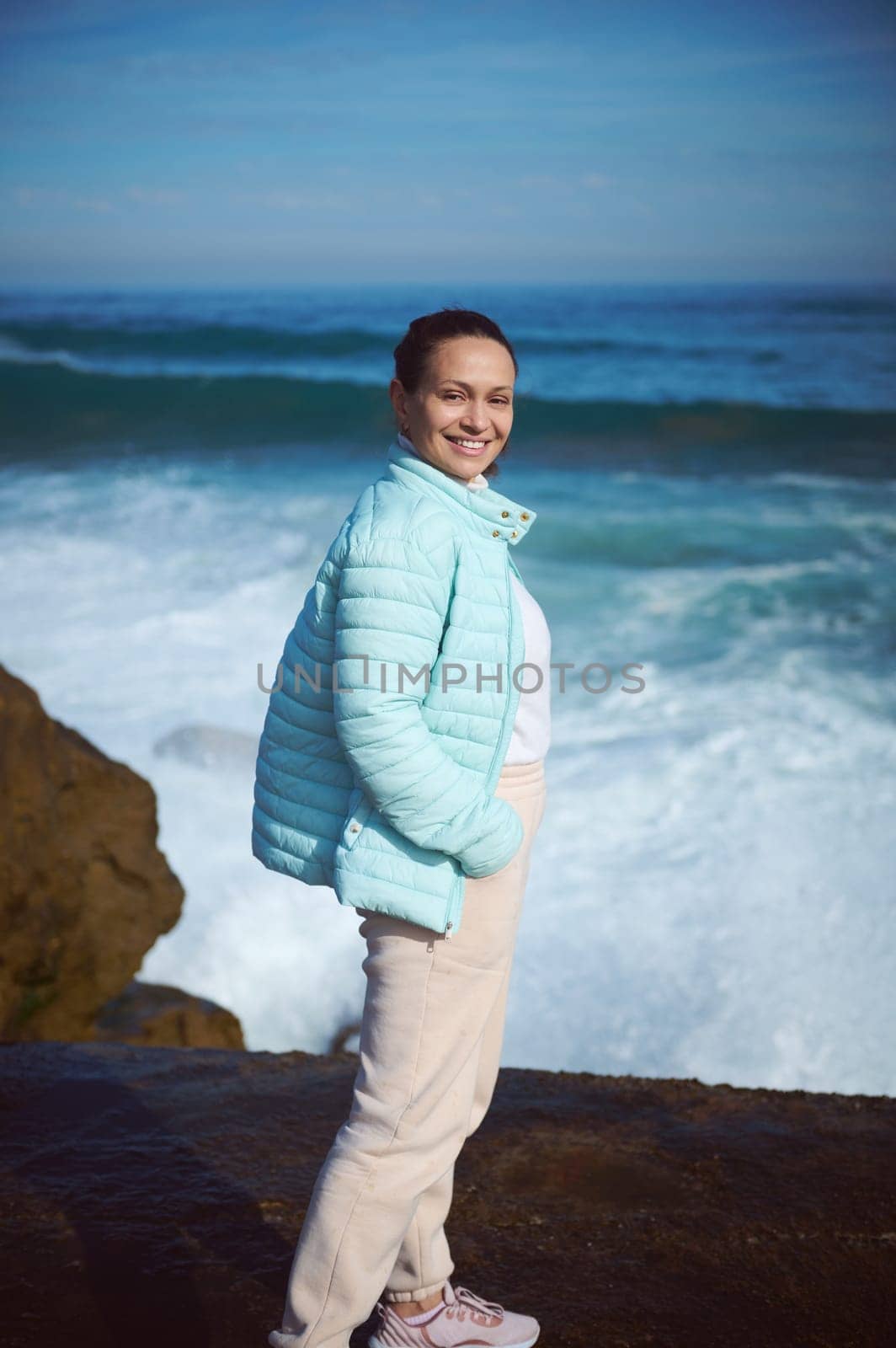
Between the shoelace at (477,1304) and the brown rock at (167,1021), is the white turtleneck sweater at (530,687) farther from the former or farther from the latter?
the brown rock at (167,1021)

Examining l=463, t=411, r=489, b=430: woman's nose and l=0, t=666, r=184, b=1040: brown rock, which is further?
l=0, t=666, r=184, b=1040: brown rock

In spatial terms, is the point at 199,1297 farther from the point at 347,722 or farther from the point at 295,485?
the point at 295,485

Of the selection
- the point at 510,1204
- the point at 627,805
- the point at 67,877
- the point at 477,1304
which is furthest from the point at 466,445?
the point at 627,805

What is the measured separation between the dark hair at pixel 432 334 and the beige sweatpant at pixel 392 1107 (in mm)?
773

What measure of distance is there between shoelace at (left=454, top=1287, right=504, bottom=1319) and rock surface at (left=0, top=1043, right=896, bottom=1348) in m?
0.13

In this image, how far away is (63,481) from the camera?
1677 cm

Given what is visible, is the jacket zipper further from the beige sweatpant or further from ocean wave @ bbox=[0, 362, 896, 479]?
ocean wave @ bbox=[0, 362, 896, 479]

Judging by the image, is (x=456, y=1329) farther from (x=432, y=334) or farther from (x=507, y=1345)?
(x=432, y=334)

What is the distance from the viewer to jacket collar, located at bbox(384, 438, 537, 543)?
1836mm

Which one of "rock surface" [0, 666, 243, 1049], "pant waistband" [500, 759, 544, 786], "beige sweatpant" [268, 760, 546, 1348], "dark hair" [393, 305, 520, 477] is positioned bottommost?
"rock surface" [0, 666, 243, 1049]

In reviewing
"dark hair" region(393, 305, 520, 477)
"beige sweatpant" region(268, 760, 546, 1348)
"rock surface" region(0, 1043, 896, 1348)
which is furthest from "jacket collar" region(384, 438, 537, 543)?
"rock surface" region(0, 1043, 896, 1348)

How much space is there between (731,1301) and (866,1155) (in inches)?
27.7

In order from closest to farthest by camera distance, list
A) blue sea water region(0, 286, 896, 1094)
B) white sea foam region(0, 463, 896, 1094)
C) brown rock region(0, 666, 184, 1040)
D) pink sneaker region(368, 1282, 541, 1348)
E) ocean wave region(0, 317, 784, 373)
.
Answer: pink sneaker region(368, 1282, 541, 1348) < brown rock region(0, 666, 184, 1040) < white sea foam region(0, 463, 896, 1094) < blue sea water region(0, 286, 896, 1094) < ocean wave region(0, 317, 784, 373)

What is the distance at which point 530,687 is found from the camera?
77.0 inches
